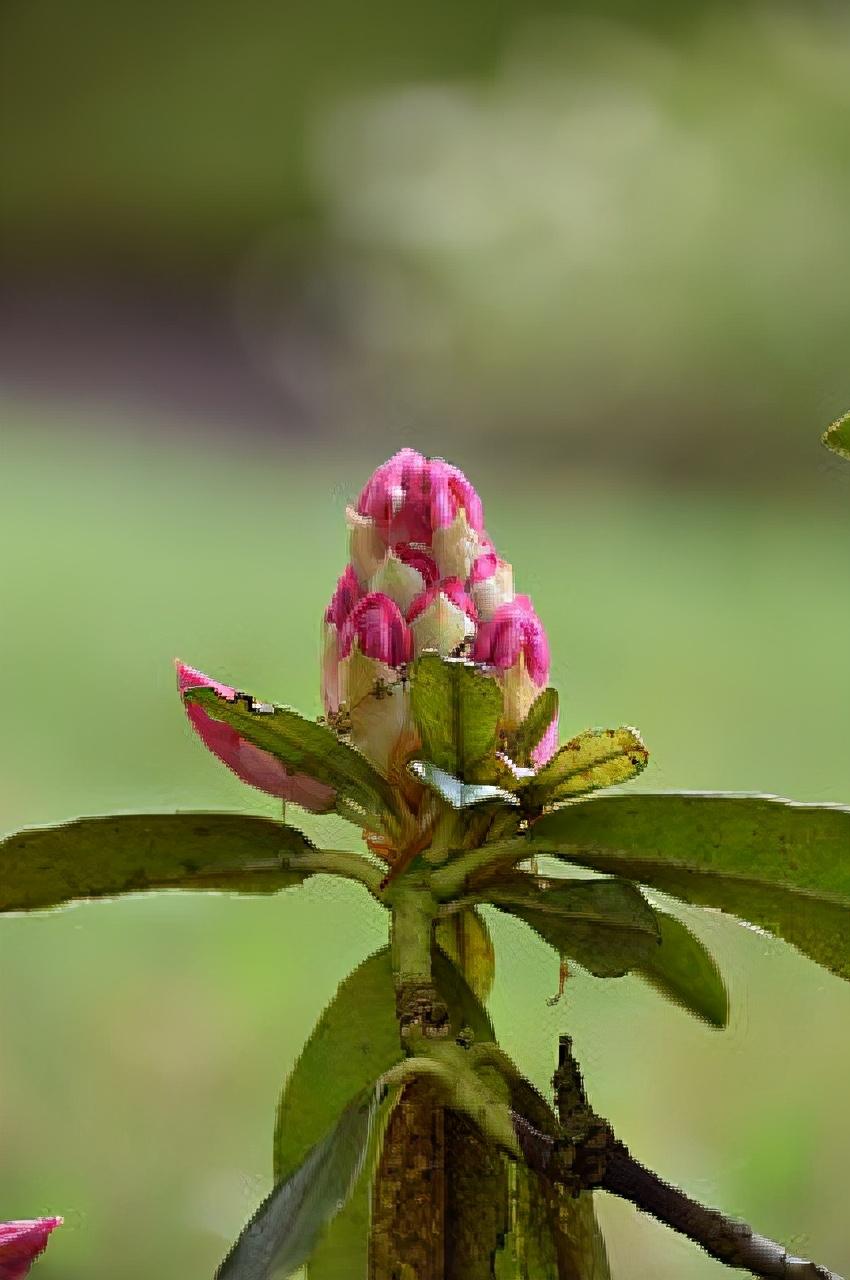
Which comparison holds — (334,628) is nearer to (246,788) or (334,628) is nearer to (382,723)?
(382,723)

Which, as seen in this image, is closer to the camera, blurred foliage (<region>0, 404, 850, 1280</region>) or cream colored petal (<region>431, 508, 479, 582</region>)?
cream colored petal (<region>431, 508, 479, 582</region>)

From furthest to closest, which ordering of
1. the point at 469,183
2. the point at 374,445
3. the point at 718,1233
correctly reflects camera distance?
1. the point at 469,183
2. the point at 374,445
3. the point at 718,1233

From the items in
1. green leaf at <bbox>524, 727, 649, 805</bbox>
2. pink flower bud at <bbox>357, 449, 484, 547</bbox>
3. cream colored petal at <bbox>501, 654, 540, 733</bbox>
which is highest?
pink flower bud at <bbox>357, 449, 484, 547</bbox>

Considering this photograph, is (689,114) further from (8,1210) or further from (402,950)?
(402,950)

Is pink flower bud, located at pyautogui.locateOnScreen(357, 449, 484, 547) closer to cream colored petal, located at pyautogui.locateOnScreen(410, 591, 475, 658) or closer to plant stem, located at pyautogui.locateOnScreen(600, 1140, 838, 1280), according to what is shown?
cream colored petal, located at pyautogui.locateOnScreen(410, 591, 475, 658)

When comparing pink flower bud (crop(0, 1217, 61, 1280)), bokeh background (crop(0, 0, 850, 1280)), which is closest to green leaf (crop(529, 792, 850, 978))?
pink flower bud (crop(0, 1217, 61, 1280))

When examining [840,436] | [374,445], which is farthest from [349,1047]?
[374,445]

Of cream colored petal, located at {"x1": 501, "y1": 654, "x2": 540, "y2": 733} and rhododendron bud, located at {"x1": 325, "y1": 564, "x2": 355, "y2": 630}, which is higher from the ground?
rhododendron bud, located at {"x1": 325, "y1": 564, "x2": 355, "y2": 630}

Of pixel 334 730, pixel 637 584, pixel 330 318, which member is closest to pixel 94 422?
pixel 330 318

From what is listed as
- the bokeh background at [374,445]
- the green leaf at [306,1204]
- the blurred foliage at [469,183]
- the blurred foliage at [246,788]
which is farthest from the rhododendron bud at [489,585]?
the blurred foliage at [469,183]
